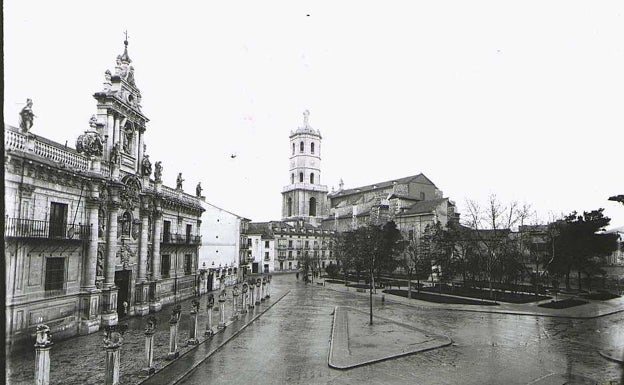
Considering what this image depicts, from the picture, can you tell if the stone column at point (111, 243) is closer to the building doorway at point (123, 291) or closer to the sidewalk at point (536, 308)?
the building doorway at point (123, 291)

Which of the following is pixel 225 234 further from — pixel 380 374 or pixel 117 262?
pixel 380 374

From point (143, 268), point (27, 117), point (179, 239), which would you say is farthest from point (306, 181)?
point (27, 117)

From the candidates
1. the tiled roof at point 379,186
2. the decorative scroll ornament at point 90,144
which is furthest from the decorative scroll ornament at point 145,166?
the tiled roof at point 379,186

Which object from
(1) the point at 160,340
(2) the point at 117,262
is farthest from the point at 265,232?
(1) the point at 160,340

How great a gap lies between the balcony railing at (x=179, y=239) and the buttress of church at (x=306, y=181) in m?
61.2

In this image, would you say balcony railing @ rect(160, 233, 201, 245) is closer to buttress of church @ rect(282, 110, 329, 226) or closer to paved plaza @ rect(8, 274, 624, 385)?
paved plaza @ rect(8, 274, 624, 385)

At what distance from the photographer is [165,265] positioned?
30422 mm

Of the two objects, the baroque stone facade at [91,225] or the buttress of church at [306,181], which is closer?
the baroque stone facade at [91,225]

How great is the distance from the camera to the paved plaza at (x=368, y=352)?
42.4 ft

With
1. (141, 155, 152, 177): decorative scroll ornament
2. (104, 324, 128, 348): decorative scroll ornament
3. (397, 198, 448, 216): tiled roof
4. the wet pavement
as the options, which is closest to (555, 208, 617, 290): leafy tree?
the wet pavement

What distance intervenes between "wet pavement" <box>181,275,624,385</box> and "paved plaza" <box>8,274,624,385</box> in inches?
1.4

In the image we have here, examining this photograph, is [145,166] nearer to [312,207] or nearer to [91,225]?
[91,225]

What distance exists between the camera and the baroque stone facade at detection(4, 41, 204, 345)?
16469mm

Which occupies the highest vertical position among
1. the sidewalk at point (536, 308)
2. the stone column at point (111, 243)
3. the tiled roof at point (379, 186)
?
the tiled roof at point (379, 186)
